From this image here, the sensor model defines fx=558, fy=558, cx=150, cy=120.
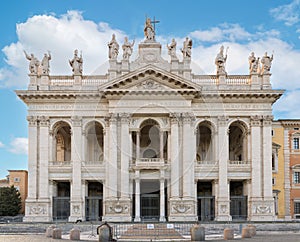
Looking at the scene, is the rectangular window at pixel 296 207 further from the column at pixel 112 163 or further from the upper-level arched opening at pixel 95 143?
the upper-level arched opening at pixel 95 143

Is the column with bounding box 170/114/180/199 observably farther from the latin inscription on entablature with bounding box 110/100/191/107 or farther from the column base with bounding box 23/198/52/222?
the column base with bounding box 23/198/52/222

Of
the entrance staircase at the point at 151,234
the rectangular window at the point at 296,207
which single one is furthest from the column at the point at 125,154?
the rectangular window at the point at 296,207

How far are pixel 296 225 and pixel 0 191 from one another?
43741 mm

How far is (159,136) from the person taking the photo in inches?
2371

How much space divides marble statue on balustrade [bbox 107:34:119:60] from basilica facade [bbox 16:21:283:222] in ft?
0.70

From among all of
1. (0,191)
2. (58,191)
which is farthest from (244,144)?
(0,191)

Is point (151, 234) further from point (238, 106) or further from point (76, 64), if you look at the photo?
point (76, 64)

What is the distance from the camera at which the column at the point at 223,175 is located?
5738 centimetres

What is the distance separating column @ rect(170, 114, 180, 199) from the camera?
→ 5691 cm

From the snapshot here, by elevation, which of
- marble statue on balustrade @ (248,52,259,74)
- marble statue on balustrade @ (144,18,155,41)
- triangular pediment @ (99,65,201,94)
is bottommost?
triangular pediment @ (99,65,201,94)

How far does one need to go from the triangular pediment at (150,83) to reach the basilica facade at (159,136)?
4.1 inches

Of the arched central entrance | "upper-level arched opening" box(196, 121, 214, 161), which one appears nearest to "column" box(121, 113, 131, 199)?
the arched central entrance

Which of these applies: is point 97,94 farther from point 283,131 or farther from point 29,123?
point 283,131

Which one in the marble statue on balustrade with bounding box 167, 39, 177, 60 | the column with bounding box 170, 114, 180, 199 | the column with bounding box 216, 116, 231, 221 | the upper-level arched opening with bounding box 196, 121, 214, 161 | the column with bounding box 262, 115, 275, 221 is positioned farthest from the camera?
the upper-level arched opening with bounding box 196, 121, 214, 161
